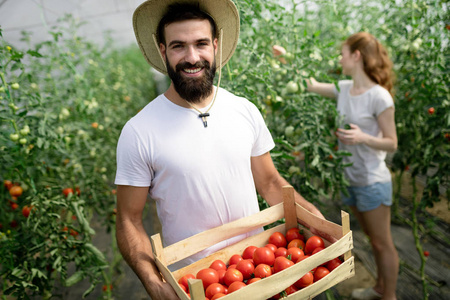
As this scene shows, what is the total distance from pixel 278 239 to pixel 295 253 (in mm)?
124

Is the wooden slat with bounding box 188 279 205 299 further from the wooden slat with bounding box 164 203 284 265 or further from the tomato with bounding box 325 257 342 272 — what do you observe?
the tomato with bounding box 325 257 342 272

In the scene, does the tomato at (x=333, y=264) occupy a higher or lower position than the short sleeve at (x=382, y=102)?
lower

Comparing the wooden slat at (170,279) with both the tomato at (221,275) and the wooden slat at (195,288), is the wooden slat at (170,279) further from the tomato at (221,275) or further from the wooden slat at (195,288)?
the tomato at (221,275)

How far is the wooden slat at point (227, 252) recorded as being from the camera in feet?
3.62

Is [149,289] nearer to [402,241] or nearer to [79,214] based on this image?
[79,214]

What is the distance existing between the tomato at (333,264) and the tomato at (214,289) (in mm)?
329

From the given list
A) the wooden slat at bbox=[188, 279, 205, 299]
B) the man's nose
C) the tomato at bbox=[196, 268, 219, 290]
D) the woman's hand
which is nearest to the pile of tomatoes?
the tomato at bbox=[196, 268, 219, 290]

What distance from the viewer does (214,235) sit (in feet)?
3.77

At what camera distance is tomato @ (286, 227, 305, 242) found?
121 centimetres

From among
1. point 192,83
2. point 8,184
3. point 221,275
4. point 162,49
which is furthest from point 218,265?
point 8,184

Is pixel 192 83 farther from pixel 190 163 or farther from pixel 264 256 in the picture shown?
pixel 264 256

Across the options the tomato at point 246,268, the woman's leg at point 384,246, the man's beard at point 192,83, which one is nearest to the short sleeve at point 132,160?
the man's beard at point 192,83

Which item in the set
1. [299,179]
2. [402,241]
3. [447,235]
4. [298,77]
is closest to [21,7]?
[298,77]

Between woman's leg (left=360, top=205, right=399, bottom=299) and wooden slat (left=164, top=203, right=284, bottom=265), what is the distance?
1196mm
